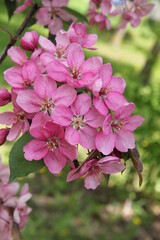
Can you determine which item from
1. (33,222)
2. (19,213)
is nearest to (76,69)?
(19,213)

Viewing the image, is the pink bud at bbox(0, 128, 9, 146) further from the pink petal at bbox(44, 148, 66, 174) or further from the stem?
the stem

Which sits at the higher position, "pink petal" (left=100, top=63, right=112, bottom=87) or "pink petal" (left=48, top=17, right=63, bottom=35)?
"pink petal" (left=100, top=63, right=112, bottom=87)

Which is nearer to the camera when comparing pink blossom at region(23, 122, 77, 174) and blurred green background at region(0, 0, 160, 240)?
pink blossom at region(23, 122, 77, 174)

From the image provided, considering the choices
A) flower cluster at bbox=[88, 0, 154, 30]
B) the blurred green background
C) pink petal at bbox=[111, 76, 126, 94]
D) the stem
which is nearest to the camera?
pink petal at bbox=[111, 76, 126, 94]

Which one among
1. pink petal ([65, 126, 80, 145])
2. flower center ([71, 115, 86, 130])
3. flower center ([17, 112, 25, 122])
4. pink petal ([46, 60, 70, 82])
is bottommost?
flower center ([17, 112, 25, 122])

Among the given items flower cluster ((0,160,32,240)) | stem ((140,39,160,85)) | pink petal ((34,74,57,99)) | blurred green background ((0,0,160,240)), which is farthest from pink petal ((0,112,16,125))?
stem ((140,39,160,85))

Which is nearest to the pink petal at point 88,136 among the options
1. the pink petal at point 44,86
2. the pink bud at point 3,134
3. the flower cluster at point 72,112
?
the flower cluster at point 72,112

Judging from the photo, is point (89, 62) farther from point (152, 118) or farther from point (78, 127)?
point (152, 118)
